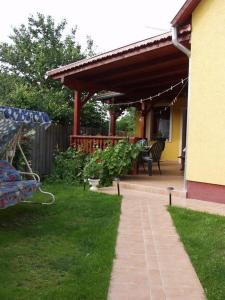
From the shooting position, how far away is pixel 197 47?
8.30 m

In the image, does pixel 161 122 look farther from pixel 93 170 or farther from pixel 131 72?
pixel 93 170

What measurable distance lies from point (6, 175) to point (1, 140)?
730 millimetres

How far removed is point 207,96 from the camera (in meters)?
8.09

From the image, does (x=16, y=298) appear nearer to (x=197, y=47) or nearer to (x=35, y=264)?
(x=35, y=264)

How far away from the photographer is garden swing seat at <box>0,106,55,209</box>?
5945mm

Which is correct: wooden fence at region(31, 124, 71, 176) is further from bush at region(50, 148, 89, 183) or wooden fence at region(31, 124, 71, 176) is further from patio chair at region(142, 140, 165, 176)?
patio chair at region(142, 140, 165, 176)

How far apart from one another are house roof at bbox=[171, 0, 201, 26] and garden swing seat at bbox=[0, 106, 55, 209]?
3347mm

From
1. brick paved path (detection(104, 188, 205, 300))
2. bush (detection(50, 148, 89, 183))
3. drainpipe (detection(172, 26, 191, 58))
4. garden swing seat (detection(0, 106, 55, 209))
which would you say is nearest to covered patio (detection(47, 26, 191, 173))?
drainpipe (detection(172, 26, 191, 58))

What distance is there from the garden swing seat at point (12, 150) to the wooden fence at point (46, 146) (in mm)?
3730

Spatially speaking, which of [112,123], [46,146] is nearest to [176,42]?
[46,146]

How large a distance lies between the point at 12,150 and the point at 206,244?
3889 millimetres

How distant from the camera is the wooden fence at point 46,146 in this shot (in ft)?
38.0

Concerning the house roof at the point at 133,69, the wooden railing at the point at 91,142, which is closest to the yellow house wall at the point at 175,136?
the house roof at the point at 133,69

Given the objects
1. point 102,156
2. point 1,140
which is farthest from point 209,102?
point 1,140
